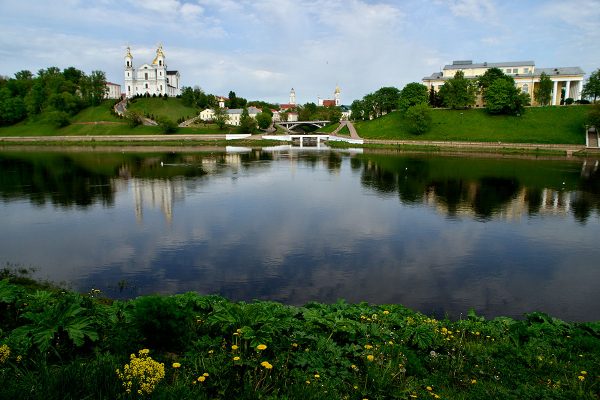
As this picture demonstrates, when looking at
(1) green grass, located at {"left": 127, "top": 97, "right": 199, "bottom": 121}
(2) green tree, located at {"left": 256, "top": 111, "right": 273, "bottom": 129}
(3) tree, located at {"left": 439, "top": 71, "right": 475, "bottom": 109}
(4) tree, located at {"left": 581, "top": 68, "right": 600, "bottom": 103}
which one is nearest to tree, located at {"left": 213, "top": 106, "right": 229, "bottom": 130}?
(2) green tree, located at {"left": 256, "top": 111, "right": 273, "bottom": 129}

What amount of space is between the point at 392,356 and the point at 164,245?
14.3m

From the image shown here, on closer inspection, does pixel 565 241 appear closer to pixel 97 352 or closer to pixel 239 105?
Answer: pixel 97 352

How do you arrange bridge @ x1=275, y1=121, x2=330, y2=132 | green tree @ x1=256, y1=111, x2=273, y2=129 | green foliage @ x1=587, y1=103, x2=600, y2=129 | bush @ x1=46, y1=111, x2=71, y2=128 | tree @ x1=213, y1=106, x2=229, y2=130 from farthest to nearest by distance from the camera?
1. bridge @ x1=275, y1=121, x2=330, y2=132
2. green tree @ x1=256, y1=111, x2=273, y2=129
3. tree @ x1=213, y1=106, x2=229, y2=130
4. bush @ x1=46, y1=111, x2=71, y2=128
5. green foliage @ x1=587, y1=103, x2=600, y2=129

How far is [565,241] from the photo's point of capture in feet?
68.4

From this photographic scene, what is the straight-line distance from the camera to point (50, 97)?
4373 inches

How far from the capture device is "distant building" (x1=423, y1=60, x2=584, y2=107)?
98.6 m

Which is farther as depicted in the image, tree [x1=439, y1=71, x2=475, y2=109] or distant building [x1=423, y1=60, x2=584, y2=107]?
distant building [x1=423, y1=60, x2=584, y2=107]

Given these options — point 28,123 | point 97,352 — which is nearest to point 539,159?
point 97,352

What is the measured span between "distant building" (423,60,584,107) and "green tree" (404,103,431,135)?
2363 centimetres

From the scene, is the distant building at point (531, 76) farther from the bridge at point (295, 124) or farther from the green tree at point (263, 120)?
the green tree at point (263, 120)

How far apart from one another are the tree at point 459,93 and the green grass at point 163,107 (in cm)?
7075

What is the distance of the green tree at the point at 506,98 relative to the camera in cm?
8475

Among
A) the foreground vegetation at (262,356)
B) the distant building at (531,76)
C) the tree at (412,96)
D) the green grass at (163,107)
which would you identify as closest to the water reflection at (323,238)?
the foreground vegetation at (262,356)

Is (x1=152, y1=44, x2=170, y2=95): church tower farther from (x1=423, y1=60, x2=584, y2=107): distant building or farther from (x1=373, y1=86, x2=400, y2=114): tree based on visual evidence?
(x1=423, y1=60, x2=584, y2=107): distant building
